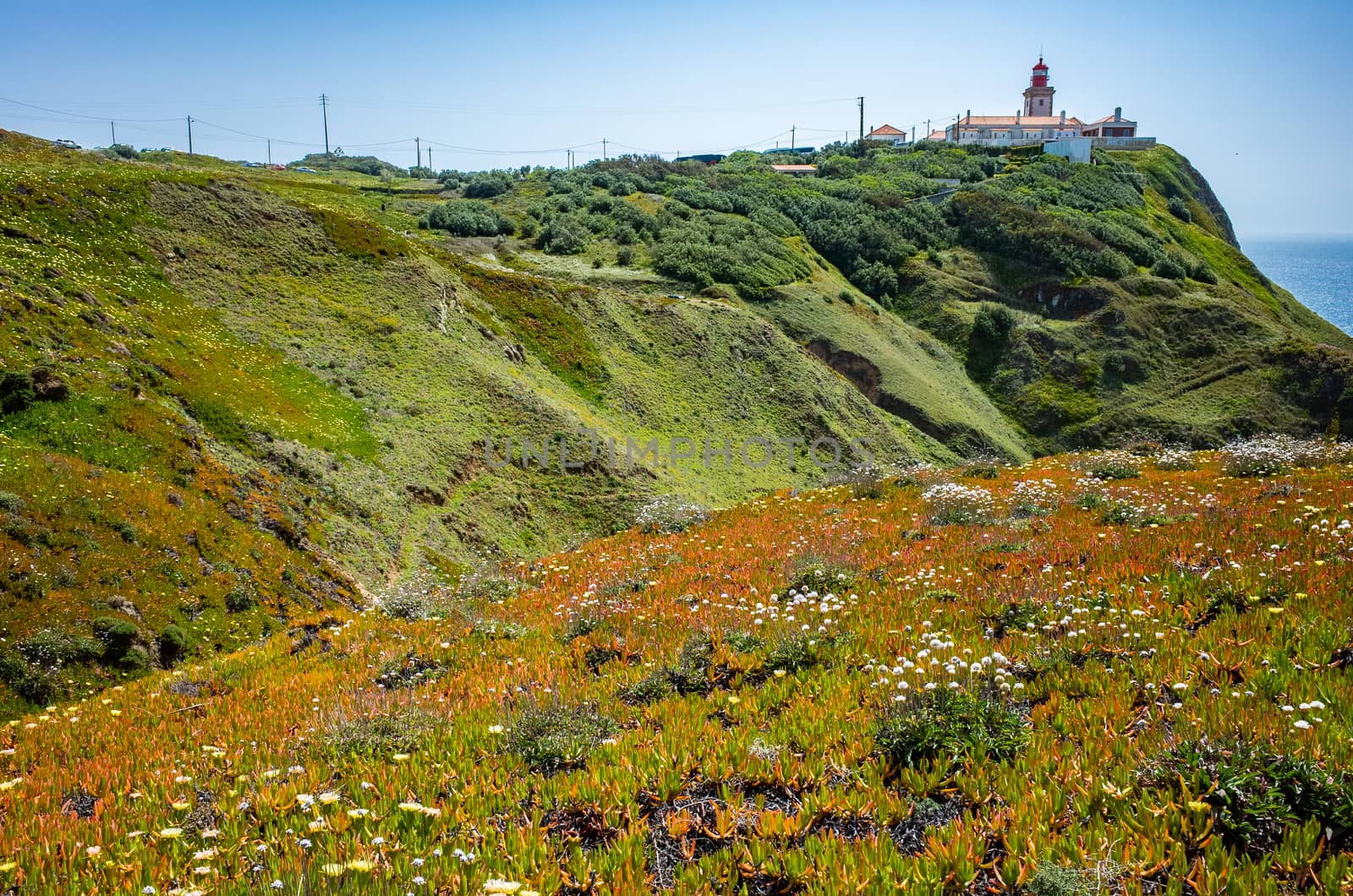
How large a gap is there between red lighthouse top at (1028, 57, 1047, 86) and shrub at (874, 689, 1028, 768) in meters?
→ 174

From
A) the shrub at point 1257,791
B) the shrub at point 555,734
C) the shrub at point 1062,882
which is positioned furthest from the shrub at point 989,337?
the shrub at point 1062,882

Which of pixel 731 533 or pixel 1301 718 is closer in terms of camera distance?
pixel 1301 718

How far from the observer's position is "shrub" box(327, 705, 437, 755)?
18.9ft

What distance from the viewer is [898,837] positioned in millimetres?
4199

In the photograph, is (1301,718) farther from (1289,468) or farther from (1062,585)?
(1289,468)

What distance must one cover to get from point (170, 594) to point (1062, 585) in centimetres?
1492

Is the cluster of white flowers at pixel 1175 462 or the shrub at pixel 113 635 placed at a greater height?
the cluster of white flowers at pixel 1175 462

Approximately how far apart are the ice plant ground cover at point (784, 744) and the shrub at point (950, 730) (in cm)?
2

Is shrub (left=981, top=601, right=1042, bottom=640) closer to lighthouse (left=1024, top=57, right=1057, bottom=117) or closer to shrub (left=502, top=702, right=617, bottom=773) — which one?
shrub (left=502, top=702, right=617, bottom=773)

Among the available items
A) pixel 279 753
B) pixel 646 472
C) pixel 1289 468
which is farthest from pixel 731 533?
pixel 646 472

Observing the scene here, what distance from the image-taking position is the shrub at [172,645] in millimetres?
13242

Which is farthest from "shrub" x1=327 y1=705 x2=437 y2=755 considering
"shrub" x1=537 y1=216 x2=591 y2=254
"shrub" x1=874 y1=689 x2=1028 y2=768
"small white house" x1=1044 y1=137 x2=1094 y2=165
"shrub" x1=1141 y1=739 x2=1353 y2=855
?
"small white house" x1=1044 y1=137 x2=1094 y2=165

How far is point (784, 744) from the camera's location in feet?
17.0

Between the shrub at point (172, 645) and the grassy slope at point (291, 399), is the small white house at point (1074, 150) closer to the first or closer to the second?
the grassy slope at point (291, 399)
